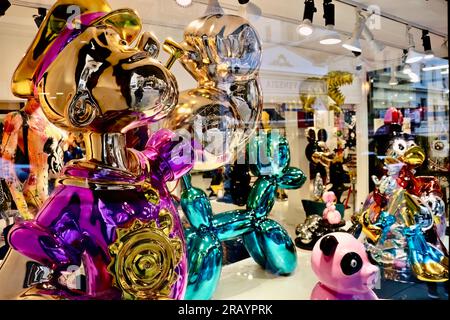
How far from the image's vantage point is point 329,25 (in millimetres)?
1397

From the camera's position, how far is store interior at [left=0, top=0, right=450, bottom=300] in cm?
66

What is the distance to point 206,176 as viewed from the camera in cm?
85

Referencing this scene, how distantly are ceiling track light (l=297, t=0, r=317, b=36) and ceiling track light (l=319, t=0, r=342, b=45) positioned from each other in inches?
2.6

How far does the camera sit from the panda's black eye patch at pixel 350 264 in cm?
70

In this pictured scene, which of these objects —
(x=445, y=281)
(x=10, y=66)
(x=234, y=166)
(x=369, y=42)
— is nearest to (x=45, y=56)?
(x=10, y=66)

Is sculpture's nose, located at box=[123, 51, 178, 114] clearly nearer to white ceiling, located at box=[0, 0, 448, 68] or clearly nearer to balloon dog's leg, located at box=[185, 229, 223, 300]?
white ceiling, located at box=[0, 0, 448, 68]

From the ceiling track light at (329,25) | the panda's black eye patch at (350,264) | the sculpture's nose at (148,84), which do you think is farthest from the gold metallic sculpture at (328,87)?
the sculpture's nose at (148,84)

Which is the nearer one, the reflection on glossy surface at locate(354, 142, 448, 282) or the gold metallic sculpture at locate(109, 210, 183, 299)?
the gold metallic sculpture at locate(109, 210, 183, 299)

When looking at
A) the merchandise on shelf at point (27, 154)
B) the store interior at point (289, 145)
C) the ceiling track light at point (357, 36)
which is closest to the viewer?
the store interior at point (289, 145)

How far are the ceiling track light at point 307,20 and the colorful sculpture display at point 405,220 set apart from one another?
523mm

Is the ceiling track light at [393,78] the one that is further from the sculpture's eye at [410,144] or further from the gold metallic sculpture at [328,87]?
the sculpture's eye at [410,144]

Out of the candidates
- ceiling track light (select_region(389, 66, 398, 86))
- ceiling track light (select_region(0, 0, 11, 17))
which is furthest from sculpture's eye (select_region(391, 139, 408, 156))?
ceiling track light (select_region(0, 0, 11, 17))

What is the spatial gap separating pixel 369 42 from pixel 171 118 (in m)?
1.02

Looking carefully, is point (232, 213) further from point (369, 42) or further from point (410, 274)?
point (369, 42)
